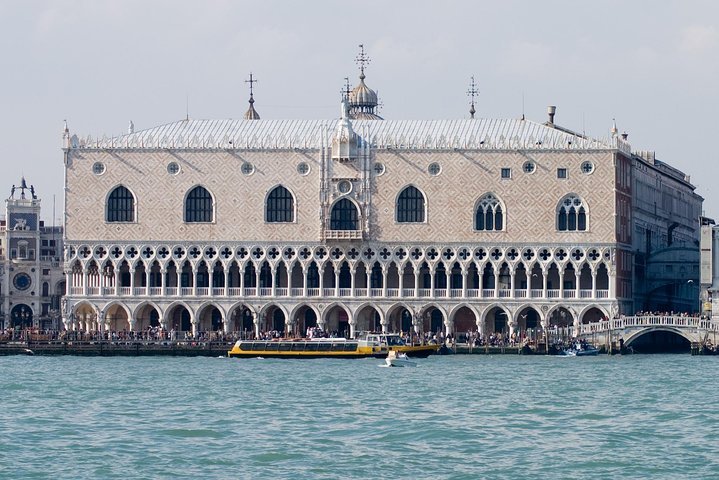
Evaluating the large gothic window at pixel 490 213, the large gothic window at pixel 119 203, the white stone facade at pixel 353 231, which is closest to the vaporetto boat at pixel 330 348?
the white stone facade at pixel 353 231

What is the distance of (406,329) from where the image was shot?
108 meters

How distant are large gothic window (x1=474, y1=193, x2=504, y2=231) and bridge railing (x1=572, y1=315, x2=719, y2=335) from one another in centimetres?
689

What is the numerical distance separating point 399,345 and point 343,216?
38.8ft

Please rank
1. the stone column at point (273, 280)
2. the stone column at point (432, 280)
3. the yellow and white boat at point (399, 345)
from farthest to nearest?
the stone column at point (273, 280), the stone column at point (432, 280), the yellow and white boat at point (399, 345)

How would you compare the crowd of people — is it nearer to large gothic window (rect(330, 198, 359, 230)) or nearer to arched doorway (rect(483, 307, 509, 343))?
arched doorway (rect(483, 307, 509, 343))

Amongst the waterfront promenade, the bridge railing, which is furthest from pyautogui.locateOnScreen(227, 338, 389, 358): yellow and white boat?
the bridge railing

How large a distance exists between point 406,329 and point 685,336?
46.9 feet

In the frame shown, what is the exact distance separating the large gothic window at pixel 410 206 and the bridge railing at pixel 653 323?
9.95m

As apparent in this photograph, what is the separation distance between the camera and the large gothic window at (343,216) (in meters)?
107

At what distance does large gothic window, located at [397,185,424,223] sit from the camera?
10625 cm

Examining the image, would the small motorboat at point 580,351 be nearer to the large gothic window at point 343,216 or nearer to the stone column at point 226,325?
the large gothic window at point 343,216

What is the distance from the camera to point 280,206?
4230 inches

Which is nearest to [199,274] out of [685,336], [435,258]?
[435,258]

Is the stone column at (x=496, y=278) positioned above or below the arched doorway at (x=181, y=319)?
above
